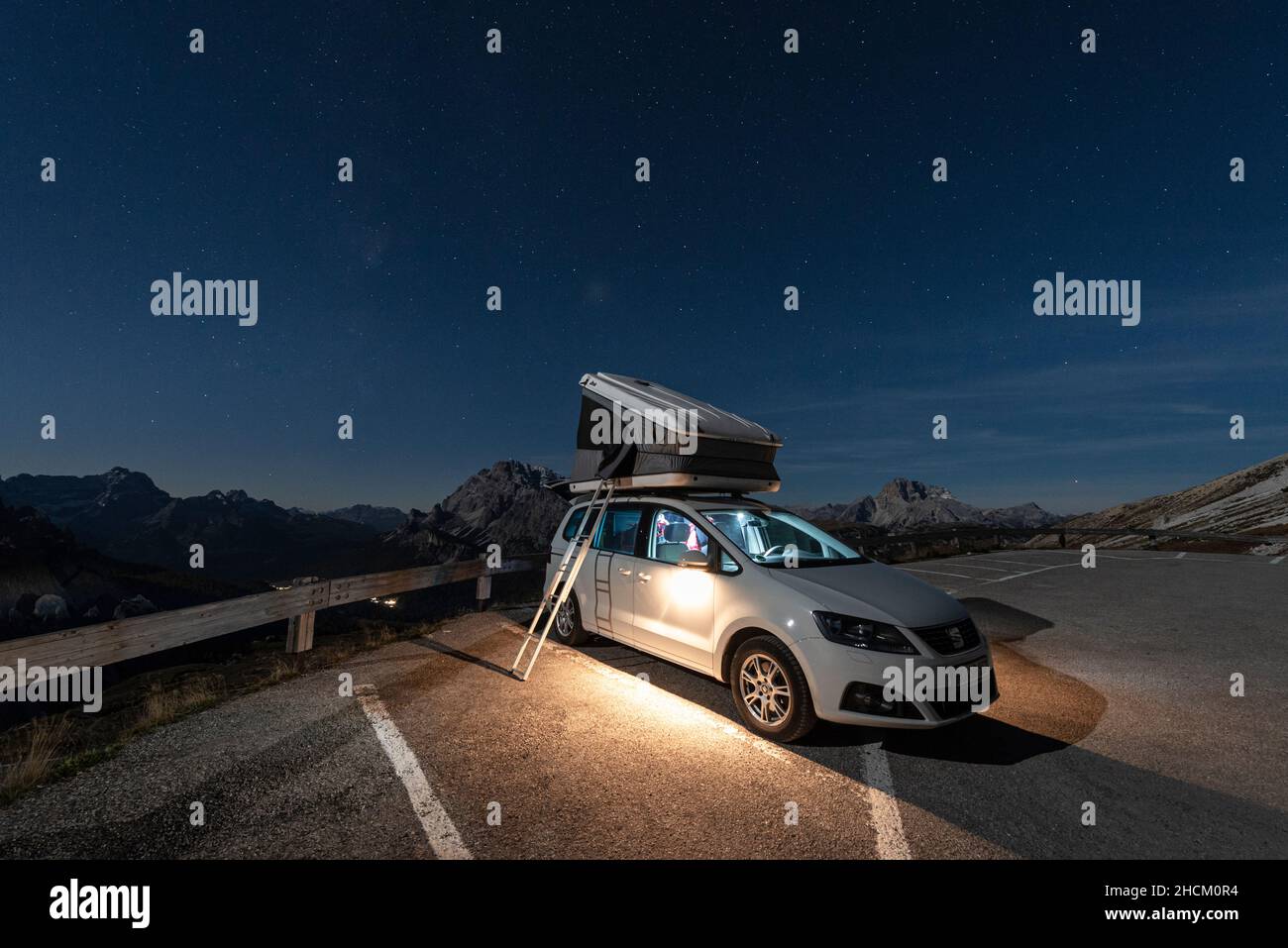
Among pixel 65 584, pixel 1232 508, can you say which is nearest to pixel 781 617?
pixel 1232 508

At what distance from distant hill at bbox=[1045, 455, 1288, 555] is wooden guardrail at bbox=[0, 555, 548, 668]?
2665 centimetres

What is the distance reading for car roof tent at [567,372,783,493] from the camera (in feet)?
18.7

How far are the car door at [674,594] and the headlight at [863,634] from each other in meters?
1.12

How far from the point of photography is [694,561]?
5000 millimetres

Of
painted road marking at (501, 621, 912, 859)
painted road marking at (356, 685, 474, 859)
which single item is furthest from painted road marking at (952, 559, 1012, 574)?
painted road marking at (356, 685, 474, 859)

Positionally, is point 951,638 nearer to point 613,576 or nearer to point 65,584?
point 613,576

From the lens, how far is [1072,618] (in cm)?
862

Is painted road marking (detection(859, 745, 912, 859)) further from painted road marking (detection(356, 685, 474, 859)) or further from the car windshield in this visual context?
painted road marking (detection(356, 685, 474, 859))

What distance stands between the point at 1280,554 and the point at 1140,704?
66.7ft

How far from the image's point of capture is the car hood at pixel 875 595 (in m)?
4.03

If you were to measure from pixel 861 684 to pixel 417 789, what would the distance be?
9.95 ft

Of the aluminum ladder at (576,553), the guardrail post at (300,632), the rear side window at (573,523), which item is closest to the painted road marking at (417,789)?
the aluminum ladder at (576,553)

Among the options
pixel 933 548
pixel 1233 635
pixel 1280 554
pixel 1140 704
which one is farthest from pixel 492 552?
pixel 1280 554
